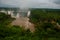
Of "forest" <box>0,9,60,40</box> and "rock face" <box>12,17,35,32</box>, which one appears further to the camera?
"rock face" <box>12,17,35,32</box>

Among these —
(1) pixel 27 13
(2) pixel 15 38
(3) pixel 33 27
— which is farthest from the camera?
(1) pixel 27 13

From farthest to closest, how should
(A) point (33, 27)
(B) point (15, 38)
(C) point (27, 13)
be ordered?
(C) point (27, 13)
(A) point (33, 27)
(B) point (15, 38)

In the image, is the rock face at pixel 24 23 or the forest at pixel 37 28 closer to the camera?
the forest at pixel 37 28

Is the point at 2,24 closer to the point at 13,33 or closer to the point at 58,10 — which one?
the point at 13,33

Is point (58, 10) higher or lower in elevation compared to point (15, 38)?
higher

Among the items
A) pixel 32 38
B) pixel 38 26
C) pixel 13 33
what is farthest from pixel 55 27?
pixel 13 33

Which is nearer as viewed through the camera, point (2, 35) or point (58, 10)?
point (2, 35)
